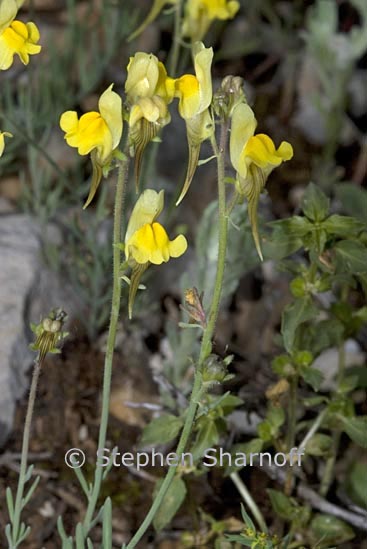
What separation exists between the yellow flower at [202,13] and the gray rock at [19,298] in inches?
26.2

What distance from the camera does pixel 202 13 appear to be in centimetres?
209

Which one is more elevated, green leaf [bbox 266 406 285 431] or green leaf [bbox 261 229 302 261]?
green leaf [bbox 261 229 302 261]

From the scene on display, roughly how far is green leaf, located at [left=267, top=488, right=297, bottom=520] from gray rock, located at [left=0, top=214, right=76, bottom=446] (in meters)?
0.64

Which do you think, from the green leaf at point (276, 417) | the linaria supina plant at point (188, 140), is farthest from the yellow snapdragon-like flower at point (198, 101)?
the green leaf at point (276, 417)

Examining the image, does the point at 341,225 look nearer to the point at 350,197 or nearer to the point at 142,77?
the point at 142,77

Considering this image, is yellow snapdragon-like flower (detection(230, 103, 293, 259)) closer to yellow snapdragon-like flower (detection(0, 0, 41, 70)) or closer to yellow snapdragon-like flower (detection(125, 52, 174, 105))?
yellow snapdragon-like flower (detection(125, 52, 174, 105))

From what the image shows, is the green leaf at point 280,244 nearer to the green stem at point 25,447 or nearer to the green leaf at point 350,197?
the green stem at point 25,447

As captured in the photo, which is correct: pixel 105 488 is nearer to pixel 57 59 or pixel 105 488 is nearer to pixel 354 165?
pixel 57 59

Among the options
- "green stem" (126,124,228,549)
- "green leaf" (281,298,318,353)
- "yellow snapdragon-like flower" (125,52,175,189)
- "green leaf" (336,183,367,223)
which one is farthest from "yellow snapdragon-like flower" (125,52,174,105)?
"green leaf" (336,183,367,223)

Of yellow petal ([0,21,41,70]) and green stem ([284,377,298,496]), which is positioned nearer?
yellow petal ([0,21,41,70])

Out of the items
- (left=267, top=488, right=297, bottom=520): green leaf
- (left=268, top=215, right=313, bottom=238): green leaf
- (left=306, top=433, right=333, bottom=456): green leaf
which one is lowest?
(left=267, top=488, right=297, bottom=520): green leaf

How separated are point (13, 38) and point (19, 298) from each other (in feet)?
2.78

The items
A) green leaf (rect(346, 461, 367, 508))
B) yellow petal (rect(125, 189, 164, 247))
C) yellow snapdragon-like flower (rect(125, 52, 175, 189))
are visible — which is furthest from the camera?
green leaf (rect(346, 461, 367, 508))

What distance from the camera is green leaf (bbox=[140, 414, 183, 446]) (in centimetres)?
167
